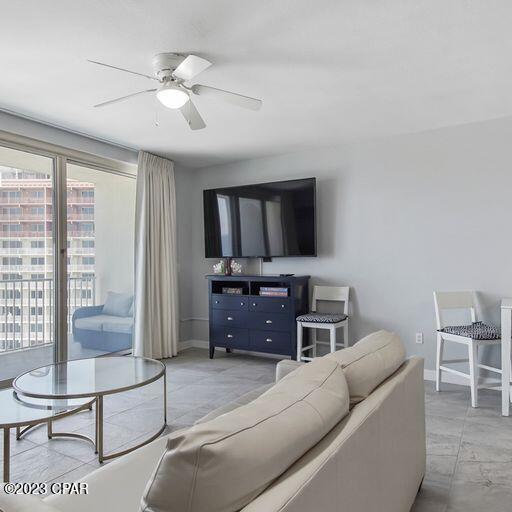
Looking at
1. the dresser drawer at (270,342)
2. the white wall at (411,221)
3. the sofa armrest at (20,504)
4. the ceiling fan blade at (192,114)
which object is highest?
the ceiling fan blade at (192,114)

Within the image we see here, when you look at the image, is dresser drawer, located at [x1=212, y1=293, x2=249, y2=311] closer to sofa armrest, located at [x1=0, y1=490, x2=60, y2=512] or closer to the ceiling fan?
the ceiling fan

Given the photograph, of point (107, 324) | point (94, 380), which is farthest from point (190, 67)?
point (107, 324)

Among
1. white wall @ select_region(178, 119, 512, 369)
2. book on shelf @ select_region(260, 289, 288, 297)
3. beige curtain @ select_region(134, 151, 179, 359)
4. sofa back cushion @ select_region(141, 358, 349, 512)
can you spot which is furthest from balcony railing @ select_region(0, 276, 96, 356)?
sofa back cushion @ select_region(141, 358, 349, 512)

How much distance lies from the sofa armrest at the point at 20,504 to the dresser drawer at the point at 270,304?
3.54 metres

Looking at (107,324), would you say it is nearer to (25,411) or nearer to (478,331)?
(25,411)

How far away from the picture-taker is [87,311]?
4238mm

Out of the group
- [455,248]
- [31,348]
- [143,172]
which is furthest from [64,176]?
[455,248]

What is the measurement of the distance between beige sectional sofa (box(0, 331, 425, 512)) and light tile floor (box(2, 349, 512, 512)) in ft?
1.29

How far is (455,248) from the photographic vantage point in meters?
3.75

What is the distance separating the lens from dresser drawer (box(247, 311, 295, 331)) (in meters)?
4.28

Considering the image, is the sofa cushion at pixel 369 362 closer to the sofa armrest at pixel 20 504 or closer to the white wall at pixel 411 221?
the sofa armrest at pixel 20 504

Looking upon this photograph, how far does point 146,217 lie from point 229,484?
13.3 ft

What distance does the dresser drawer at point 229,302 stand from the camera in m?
4.54

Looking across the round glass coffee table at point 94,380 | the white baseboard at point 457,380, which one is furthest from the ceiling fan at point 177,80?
the white baseboard at point 457,380
